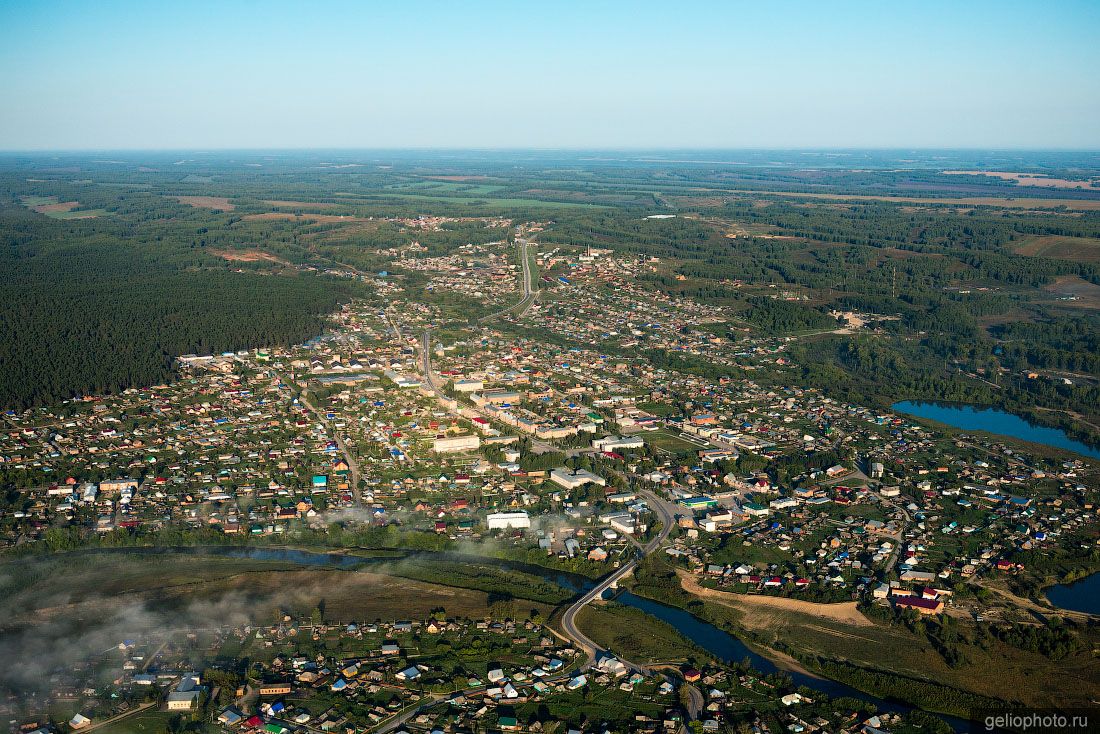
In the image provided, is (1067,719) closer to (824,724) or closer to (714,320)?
(824,724)

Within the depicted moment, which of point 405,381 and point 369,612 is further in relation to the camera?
point 405,381

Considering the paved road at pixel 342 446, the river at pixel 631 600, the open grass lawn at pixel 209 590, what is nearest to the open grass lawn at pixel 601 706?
the river at pixel 631 600

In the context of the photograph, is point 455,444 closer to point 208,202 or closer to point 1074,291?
point 1074,291

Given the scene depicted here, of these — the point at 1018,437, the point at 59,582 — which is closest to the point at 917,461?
the point at 1018,437

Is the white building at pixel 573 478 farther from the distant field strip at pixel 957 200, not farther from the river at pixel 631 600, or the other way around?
the distant field strip at pixel 957 200

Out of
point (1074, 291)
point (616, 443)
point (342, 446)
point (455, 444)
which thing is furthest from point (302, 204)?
point (616, 443)

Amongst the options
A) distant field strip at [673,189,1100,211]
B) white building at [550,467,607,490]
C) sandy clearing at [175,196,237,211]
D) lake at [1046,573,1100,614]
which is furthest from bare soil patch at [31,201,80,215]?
lake at [1046,573,1100,614]
